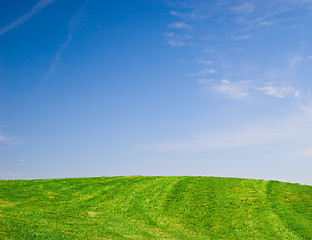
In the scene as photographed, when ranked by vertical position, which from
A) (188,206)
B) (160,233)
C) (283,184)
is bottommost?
(160,233)

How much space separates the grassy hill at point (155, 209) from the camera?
29422 millimetres

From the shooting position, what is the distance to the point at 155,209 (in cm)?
3941

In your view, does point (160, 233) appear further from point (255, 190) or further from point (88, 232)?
point (255, 190)

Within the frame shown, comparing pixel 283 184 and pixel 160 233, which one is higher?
pixel 283 184

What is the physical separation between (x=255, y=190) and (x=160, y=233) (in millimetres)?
21650

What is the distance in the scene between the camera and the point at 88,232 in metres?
27.9

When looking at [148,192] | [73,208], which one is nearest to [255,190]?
[148,192]

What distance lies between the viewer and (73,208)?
128 feet

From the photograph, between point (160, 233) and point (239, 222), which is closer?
point (160, 233)

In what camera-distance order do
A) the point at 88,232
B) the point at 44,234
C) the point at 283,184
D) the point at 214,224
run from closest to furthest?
the point at 44,234
the point at 88,232
the point at 214,224
the point at 283,184

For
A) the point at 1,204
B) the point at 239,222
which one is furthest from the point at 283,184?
the point at 1,204

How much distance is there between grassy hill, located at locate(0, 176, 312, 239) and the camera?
29.4 meters

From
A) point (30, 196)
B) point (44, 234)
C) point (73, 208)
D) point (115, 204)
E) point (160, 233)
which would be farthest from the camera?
point (30, 196)

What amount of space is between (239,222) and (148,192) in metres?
→ 15.2
